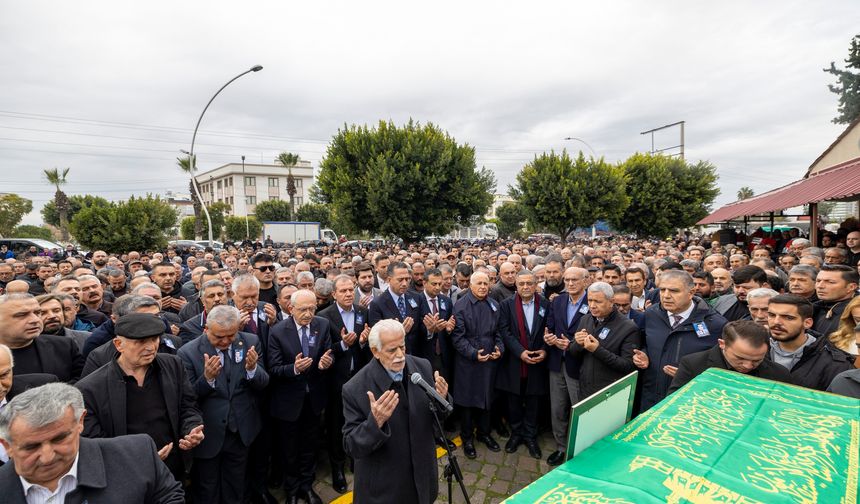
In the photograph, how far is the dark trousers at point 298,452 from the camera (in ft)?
13.9

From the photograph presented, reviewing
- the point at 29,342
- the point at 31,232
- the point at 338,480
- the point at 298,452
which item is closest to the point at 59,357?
the point at 29,342

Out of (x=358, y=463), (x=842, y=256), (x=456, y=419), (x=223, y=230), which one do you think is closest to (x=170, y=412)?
(x=358, y=463)

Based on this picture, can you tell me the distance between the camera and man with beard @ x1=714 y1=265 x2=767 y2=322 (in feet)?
16.9

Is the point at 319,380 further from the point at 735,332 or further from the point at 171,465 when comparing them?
the point at 735,332

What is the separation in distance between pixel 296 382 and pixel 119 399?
167cm

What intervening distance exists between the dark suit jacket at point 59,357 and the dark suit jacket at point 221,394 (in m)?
1.00

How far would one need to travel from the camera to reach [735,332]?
3.07 metres

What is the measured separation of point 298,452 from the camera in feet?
14.1

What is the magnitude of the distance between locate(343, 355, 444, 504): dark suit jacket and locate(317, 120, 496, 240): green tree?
18189mm

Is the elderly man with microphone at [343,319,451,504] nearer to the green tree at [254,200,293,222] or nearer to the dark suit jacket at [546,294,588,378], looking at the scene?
the dark suit jacket at [546,294,588,378]

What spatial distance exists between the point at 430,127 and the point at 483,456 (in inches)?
808

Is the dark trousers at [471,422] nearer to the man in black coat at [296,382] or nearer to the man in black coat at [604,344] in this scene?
the man in black coat at [604,344]

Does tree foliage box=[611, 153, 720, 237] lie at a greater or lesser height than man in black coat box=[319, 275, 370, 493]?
greater

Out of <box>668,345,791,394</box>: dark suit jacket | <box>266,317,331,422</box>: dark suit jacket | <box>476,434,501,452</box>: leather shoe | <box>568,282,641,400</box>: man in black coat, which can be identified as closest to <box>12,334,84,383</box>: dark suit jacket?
<box>266,317,331,422</box>: dark suit jacket
